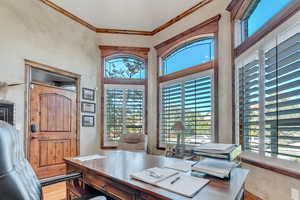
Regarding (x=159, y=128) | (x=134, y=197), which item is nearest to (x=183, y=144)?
(x=159, y=128)

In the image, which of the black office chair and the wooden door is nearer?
the black office chair

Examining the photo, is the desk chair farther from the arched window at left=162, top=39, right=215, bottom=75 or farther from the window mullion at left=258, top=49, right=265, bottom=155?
the window mullion at left=258, top=49, right=265, bottom=155

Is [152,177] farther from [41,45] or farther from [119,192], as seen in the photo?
[41,45]

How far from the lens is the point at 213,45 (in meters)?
3.79

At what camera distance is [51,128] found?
3.96m

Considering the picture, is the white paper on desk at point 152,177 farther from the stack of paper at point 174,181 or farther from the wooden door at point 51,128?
the wooden door at point 51,128

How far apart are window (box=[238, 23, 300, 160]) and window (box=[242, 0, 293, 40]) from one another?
35 centimetres

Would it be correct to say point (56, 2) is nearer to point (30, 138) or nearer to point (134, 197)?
point (30, 138)

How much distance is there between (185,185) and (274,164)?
5.18 ft

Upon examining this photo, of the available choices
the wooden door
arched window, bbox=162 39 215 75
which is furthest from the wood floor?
arched window, bbox=162 39 215 75

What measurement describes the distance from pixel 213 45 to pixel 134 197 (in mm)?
3280

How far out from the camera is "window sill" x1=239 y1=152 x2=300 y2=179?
1963mm

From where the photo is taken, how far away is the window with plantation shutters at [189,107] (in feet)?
12.4

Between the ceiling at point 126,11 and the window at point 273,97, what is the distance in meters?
1.98
